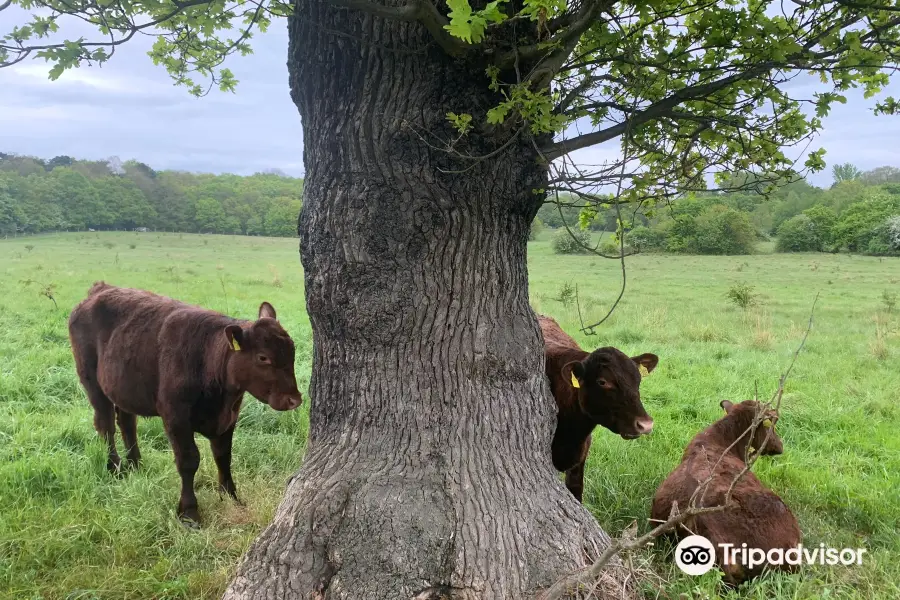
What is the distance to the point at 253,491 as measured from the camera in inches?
168

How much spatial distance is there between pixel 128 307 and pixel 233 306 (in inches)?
343

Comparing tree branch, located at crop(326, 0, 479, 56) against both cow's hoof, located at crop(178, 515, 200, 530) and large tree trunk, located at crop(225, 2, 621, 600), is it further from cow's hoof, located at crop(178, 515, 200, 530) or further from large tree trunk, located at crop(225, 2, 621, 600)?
cow's hoof, located at crop(178, 515, 200, 530)

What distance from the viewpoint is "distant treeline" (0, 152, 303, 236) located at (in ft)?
132

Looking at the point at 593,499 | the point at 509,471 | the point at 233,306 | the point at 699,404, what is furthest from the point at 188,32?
the point at 233,306

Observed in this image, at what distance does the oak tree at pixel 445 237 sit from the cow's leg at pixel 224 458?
1.43m

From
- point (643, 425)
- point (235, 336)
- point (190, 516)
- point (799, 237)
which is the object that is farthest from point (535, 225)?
point (799, 237)

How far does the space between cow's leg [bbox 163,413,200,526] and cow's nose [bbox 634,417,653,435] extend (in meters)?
3.14

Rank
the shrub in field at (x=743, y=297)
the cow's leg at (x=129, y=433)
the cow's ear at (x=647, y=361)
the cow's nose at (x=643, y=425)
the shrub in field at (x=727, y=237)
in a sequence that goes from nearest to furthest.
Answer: the cow's nose at (x=643, y=425)
the cow's ear at (x=647, y=361)
the cow's leg at (x=129, y=433)
the shrub in field at (x=743, y=297)
the shrub in field at (x=727, y=237)

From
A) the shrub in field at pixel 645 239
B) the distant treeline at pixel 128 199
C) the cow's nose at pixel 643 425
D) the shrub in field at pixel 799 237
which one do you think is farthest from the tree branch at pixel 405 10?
the shrub in field at pixel 799 237

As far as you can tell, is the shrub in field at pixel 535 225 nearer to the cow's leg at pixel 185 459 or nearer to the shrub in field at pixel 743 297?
the cow's leg at pixel 185 459

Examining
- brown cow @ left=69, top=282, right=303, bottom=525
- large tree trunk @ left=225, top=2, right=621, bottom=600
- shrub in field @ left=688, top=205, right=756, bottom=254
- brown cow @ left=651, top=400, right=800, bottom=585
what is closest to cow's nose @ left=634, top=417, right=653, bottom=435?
brown cow @ left=651, top=400, right=800, bottom=585

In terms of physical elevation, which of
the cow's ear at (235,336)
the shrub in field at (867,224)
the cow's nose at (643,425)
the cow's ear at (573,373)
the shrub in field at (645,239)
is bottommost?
the cow's nose at (643,425)

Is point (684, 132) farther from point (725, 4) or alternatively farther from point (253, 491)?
point (253, 491)

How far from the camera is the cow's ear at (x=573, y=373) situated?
12.5 feet
